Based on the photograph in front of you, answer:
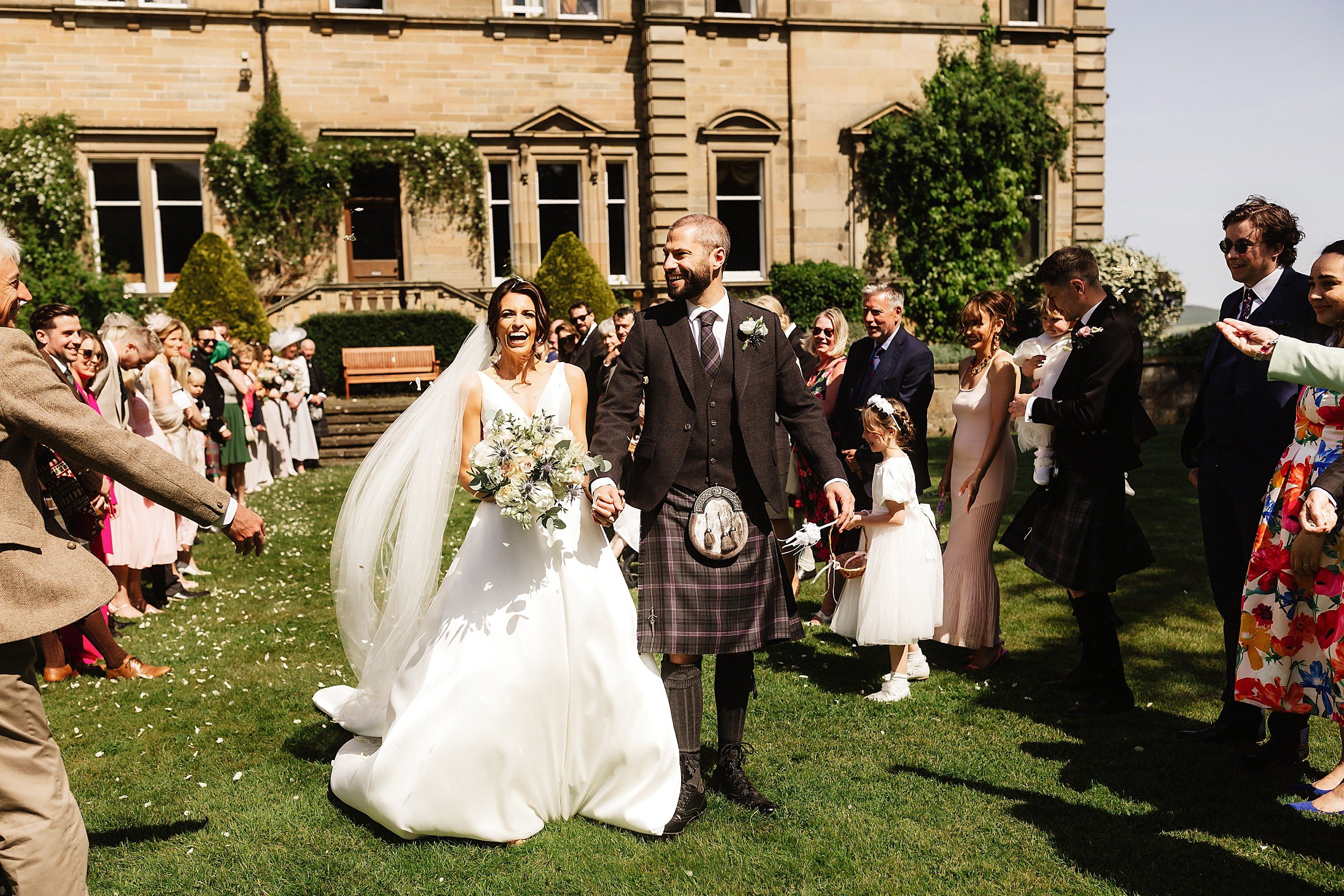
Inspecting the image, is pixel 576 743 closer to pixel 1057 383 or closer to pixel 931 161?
pixel 1057 383

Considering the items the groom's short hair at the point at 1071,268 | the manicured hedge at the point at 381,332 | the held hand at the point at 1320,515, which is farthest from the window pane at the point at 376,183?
the held hand at the point at 1320,515

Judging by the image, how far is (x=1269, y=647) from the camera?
4574 mm

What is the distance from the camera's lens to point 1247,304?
536 cm

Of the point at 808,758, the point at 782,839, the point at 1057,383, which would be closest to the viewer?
the point at 782,839

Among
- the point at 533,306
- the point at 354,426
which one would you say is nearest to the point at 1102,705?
the point at 533,306

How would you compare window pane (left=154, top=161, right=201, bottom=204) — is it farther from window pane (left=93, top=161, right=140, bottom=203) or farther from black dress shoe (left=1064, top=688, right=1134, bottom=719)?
black dress shoe (left=1064, top=688, right=1134, bottom=719)

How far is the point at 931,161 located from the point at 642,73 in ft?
22.6

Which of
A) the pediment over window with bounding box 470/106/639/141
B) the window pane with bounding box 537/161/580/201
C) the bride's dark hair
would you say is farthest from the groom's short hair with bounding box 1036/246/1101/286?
the window pane with bounding box 537/161/580/201

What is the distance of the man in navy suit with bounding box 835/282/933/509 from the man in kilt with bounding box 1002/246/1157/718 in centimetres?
105

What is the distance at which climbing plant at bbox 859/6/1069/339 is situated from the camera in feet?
78.2

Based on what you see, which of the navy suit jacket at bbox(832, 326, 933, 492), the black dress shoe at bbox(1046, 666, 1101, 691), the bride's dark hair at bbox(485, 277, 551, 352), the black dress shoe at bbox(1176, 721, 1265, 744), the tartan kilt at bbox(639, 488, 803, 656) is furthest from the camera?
the navy suit jacket at bbox(832, 326, 933, 492)

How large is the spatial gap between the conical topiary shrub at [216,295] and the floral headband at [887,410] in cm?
1604

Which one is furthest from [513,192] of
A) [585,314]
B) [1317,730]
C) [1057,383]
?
[1317,730]

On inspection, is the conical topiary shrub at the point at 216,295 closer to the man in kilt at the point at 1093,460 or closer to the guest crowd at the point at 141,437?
the guest crowd at the point at 141,437
